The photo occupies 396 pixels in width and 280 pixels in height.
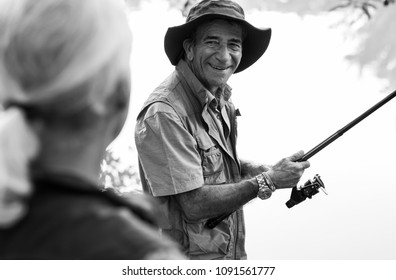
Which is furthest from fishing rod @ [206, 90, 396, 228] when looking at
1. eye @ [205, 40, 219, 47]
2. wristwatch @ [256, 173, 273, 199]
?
eye @ [205, 40, 219, 47]

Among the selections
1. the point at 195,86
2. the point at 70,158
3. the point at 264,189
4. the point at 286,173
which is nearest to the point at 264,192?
the point at 264,189

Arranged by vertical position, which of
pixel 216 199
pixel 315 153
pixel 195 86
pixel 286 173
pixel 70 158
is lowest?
pixel 70 158

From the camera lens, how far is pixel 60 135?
912 millimetres

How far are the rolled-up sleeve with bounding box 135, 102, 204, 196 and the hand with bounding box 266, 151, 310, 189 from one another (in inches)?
11.9

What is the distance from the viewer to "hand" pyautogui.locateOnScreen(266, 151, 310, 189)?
283 centimetres

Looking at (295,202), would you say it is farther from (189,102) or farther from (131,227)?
(131,227)

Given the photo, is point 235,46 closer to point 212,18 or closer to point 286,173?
point 212,18

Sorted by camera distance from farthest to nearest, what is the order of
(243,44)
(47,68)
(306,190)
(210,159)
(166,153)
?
(243,44) → (306,190) → (210,159) → (166,153) → (47,68)

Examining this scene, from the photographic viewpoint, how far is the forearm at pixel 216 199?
8.86 ft

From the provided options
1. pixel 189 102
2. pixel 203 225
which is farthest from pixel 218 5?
pixel 203 225

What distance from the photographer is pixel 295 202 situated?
3051 mm

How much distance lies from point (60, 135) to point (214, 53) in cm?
203

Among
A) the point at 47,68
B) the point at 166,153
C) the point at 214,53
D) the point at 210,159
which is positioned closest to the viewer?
the point at 47,68

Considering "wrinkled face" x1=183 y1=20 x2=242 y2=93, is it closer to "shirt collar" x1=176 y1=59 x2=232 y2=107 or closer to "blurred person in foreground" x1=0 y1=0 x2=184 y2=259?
"shirt collar" x1=176 y1=59 x2=232 y2=107
